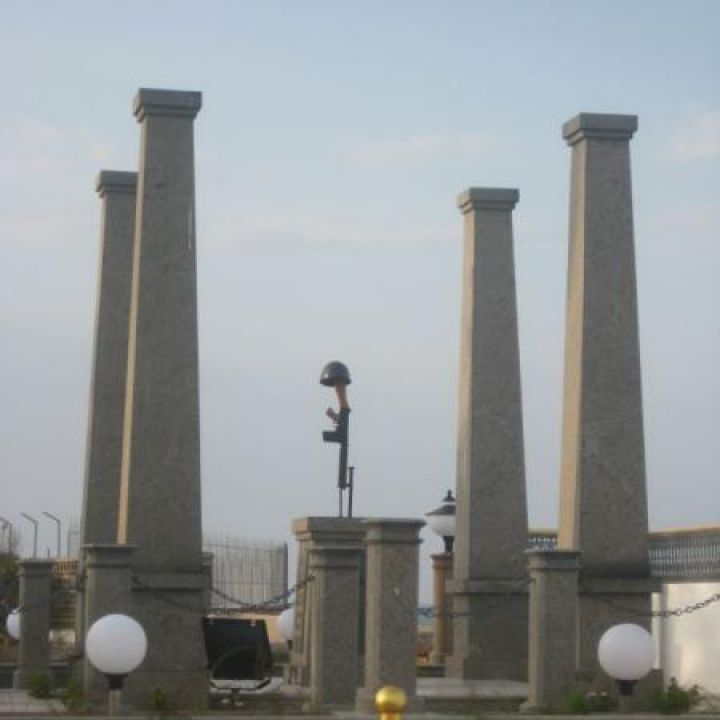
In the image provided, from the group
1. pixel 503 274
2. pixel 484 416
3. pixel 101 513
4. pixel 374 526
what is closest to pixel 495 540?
pixel 484 416

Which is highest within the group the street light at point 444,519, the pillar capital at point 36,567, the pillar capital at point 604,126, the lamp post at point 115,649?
the pillar capital at point 604,126

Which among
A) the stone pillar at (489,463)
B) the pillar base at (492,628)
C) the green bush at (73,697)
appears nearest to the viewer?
the green bush at (73,697)

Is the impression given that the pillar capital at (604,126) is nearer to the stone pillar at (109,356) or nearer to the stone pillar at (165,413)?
the stone pillar at (165,413)

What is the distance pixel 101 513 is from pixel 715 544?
9.04 metres

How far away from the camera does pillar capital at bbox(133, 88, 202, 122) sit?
73.4 ft

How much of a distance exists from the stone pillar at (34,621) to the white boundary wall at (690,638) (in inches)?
308

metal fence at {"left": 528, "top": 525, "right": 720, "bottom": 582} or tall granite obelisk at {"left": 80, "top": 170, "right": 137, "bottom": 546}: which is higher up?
tall granite obelisk at {"left": 80, "top": 170, "right": 137, "bottom": 546}

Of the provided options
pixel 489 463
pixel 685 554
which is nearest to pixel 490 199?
pixel 489 463

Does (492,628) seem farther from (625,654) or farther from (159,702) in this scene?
(159,702)

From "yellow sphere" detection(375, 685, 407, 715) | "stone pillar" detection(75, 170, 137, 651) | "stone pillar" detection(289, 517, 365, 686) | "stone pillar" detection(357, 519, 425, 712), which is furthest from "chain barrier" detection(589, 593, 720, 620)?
"yellow sphere" detection(375, 685, 407, 715)

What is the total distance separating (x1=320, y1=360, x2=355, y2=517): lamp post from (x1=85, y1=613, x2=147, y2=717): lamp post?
7.63m

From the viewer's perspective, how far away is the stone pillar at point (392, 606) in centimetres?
1858

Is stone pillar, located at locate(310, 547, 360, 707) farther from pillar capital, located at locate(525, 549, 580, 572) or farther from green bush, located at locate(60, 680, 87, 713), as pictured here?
green bush, located at locate(60, 680, 87, 713)

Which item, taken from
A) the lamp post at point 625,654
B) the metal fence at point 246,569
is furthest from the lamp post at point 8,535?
the lamp post at point 625,654
